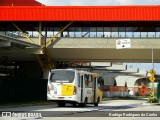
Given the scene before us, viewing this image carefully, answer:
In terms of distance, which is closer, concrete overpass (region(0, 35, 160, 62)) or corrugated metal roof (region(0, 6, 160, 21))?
corrugated metal roof (region(0, 6, 160, 21))

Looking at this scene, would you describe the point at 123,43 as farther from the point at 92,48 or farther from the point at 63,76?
the point at 63,76

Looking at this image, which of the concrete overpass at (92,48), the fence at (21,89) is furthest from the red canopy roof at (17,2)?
the fence at (21,89)

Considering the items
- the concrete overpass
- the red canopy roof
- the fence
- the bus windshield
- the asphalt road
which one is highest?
the red canopy roof

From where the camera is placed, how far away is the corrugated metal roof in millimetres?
48062

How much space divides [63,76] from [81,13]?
19.4 meters

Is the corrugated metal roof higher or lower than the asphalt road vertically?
higher

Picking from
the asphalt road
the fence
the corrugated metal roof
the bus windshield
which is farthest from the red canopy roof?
the asphalt road

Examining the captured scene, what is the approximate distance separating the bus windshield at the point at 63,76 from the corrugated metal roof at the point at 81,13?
1901cm

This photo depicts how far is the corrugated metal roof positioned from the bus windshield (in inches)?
749

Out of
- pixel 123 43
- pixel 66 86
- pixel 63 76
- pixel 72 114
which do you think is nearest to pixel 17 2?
pixel 123 43

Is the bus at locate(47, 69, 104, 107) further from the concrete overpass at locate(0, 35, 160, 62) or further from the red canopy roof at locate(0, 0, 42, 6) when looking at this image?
the red canopy roof at locate(0, 0, 42, 6)

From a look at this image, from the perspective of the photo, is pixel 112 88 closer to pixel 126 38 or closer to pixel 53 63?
pixel 53 63

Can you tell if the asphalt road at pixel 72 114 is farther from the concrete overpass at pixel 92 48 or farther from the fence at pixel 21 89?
the concrete overpass at pixel 92 48

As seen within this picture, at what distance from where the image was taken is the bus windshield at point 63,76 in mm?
29798
